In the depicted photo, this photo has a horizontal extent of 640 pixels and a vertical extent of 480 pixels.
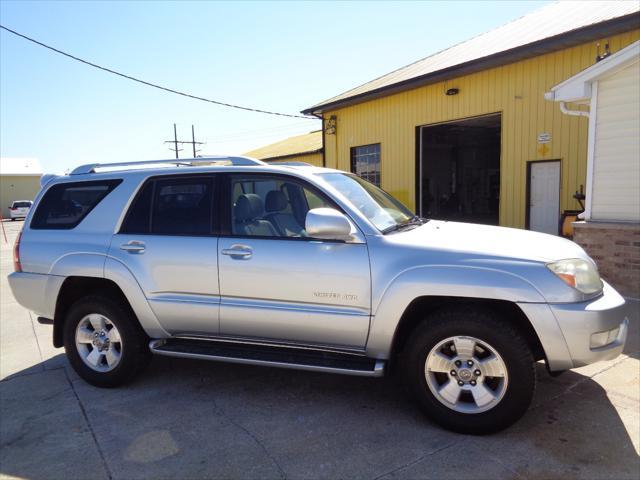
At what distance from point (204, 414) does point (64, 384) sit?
1565 mm

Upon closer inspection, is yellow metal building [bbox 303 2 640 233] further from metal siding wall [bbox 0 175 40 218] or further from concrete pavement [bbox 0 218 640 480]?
metal siding wall [bbox 0 175 40 218]

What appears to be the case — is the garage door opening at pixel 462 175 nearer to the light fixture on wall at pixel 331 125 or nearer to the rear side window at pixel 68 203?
the light fixture on wall at pixel 331 125

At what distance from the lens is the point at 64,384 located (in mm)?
4059

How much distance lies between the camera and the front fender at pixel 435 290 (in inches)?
112

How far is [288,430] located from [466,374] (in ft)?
4.17

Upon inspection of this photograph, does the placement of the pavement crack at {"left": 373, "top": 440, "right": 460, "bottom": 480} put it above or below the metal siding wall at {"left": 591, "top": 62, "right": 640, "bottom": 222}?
below

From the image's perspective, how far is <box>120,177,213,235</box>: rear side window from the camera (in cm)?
370

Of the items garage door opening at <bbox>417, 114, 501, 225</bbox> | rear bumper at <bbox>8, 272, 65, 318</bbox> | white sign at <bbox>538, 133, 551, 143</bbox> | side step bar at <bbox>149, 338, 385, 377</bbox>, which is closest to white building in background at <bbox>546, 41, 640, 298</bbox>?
white sign at <bbox>538, 133, 551, 143</bbox>

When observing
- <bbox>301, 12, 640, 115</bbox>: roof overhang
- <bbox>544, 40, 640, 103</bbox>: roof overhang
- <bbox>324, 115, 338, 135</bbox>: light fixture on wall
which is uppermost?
<bbox>301, 12, 640, 115</bbox>: roof overhang

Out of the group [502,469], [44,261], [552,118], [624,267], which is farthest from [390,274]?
[552,118]

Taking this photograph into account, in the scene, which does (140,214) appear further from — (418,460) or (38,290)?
(418,460)

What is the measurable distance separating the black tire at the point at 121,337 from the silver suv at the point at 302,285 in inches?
0.5

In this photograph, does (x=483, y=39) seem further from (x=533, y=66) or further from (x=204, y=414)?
(x=204, y=414)

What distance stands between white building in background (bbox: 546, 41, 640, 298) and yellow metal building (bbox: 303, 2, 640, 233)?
6.98 ft
